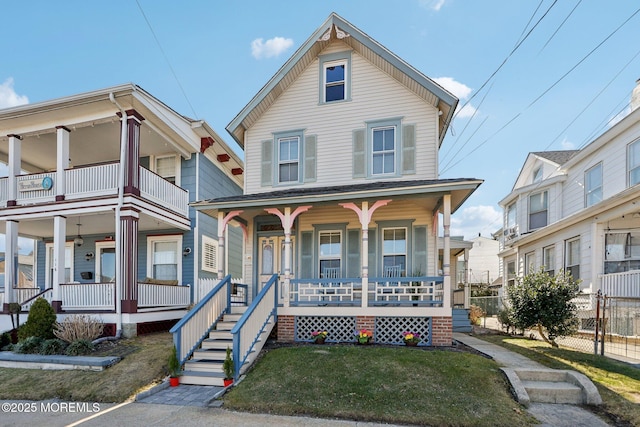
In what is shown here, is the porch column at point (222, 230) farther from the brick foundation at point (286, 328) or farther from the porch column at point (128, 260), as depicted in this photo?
the porch column at point (128, 260)

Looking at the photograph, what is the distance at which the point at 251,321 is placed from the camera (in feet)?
25.6

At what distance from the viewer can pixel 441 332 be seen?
884 cm

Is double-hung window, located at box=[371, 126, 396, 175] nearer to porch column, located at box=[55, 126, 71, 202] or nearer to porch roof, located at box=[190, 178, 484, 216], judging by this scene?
porch roof, located at box=[190, 178, 484, 216]

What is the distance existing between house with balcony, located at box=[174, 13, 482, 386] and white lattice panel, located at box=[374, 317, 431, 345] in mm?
26

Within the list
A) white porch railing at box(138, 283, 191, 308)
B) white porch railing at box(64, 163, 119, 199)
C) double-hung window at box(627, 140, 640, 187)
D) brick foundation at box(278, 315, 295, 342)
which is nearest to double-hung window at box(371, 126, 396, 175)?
brick foundation at box(278, 315, 295, 342)

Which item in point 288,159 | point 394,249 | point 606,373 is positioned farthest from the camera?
point 288,159

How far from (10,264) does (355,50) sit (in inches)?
523

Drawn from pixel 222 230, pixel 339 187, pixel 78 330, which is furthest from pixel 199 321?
pixel 339 187

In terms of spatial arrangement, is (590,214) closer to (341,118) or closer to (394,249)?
(394,249)

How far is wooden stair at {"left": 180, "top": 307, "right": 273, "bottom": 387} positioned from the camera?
7113 millimetres

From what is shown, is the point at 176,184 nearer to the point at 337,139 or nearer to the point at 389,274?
the point at 337,139

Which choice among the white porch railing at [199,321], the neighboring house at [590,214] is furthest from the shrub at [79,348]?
the neighboring house at [590,214]

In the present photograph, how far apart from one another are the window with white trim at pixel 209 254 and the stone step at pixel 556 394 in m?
11.4

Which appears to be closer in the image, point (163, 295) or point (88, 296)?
point (88, 296)
